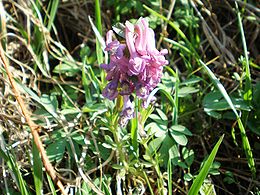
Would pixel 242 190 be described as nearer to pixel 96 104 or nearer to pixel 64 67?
pixel 96 104

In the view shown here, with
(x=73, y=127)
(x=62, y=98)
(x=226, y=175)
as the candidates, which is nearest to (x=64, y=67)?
(x=62, y=98)

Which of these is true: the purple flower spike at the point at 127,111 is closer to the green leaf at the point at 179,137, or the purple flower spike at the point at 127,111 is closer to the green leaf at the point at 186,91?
the green leaf at the point at 179,137

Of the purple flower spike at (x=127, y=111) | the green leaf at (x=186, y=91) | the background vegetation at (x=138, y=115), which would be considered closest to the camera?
the purple flower spike at (x=127, y=111)

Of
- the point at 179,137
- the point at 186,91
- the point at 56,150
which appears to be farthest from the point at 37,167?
the point at 186,91

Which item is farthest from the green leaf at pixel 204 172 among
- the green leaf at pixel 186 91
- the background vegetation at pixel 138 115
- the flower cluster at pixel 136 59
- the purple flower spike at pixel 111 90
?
the green leaf at pixel 186 91

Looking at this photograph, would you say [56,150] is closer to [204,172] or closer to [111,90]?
[111,90]

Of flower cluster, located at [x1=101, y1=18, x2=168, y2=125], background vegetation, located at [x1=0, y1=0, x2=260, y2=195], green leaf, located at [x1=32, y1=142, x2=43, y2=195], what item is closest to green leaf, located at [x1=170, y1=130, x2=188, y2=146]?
background vegetation, located at [x1=0, y1=0, x2=260, y2=195]
